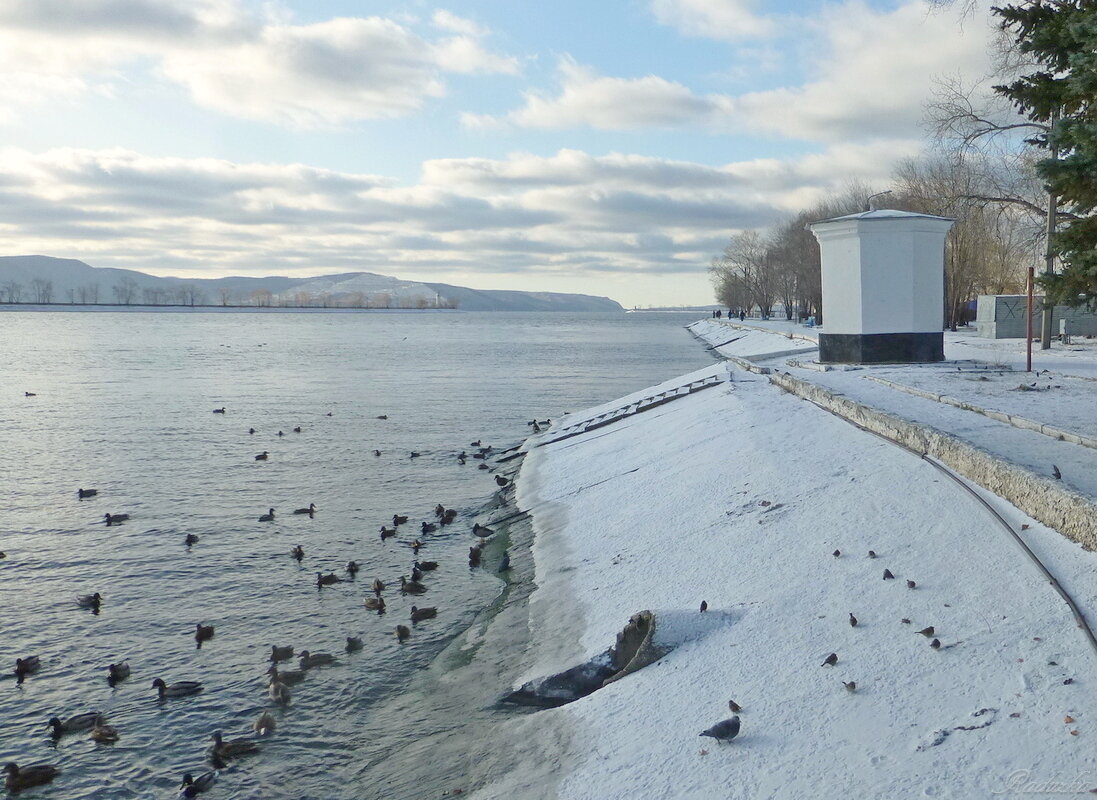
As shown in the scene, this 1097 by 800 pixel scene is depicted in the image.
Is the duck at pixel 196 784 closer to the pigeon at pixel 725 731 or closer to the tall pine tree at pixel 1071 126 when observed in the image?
the pigeon at pixel 725 731

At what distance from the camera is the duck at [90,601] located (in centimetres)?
1016

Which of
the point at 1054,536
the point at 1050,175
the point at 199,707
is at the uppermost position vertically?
the point at 1050,175

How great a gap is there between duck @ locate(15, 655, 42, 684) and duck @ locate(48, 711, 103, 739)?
1177mm

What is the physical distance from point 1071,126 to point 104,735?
8759 millimetres

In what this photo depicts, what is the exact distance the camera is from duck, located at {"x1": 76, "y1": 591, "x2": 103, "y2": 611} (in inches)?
400

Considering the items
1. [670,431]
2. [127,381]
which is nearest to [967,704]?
[670,431]

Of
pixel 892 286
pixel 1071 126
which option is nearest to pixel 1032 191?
pixel 892 286

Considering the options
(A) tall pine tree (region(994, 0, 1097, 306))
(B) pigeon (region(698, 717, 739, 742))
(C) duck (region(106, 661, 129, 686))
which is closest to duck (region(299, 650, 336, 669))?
(C) duck (region(106, 661, 129, 686))

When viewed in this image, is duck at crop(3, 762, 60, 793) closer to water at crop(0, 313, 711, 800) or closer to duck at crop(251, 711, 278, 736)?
water at crop(0, 313, 711, 800)

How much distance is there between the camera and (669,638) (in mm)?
7047

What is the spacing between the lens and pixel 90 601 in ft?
33.5

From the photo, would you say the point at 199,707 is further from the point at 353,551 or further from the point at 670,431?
the point at 670,431

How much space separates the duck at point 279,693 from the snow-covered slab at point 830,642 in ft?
7.18

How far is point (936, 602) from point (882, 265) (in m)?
18.2
